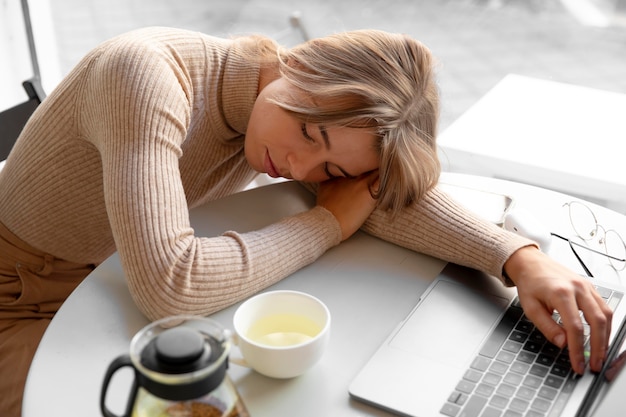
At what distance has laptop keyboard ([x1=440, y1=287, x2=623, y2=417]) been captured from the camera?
2.82ft

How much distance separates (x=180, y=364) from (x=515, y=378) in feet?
1.51

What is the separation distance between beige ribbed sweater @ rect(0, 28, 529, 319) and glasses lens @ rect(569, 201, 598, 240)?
16 centimetres

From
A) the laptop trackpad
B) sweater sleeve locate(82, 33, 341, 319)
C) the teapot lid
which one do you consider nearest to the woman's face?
sweater sleeve locate(82, 33, 341, 319)

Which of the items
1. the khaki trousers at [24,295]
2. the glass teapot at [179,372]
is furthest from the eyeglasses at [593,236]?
the khaki trousers at [24,295]

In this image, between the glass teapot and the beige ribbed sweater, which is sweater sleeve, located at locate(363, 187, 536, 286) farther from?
the glass teapot

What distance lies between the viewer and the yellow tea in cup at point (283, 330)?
930 mm

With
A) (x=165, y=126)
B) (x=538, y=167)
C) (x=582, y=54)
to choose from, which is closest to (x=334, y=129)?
(x=165, y=126)

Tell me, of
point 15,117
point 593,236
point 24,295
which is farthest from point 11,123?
point 593,236

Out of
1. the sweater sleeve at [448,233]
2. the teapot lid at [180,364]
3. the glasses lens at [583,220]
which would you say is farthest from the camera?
the glasses lens at [583,220]

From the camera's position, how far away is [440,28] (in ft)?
10.5

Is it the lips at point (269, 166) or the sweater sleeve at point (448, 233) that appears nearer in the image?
the sweater sleeve at point (448, 233)

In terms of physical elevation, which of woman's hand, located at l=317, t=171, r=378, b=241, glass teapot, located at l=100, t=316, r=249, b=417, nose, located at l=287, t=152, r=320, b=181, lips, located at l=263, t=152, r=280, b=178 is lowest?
woman's hand, located at l=317, t=171, r=378, b=241

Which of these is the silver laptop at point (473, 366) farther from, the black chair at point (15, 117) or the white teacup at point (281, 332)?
the black chair at point (15, 117)

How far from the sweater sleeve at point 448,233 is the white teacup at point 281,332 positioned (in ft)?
0.98
